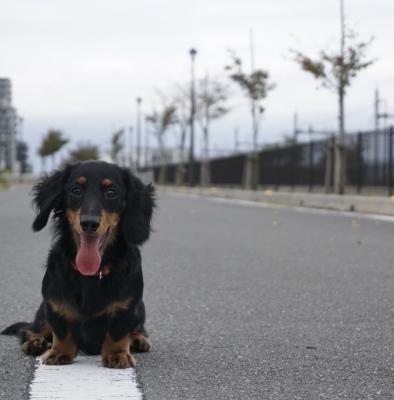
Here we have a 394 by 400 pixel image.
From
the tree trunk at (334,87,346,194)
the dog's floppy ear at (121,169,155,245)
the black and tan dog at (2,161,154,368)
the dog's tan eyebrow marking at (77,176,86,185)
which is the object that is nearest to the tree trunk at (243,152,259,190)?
the tree trunk at (334,87,346,194)

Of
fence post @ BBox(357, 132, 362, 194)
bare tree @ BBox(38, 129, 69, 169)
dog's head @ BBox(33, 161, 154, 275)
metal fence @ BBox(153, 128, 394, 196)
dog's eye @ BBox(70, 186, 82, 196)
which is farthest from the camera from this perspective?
bare tree @ BBox(38, 129, 69, 169)

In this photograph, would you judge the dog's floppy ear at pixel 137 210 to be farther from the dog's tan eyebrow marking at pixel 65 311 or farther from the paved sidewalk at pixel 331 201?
the paved sidewalk at pixel 331 201

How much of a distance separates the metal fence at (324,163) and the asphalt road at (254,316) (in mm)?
11745

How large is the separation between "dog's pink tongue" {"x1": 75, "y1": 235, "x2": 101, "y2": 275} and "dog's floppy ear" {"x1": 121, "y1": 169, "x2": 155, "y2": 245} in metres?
0.23

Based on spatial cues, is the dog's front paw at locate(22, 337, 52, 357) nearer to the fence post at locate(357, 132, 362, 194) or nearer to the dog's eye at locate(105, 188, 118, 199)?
the dog's eye at locate(105, 188, 118, 199)

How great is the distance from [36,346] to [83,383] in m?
0.69

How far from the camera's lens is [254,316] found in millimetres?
5703

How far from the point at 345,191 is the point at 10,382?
23.7 meters

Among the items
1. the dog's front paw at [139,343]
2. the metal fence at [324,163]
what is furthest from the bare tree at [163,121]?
the dog's front paw at [139,343]

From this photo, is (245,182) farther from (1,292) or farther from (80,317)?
(80,317)

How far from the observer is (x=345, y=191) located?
26688 mm

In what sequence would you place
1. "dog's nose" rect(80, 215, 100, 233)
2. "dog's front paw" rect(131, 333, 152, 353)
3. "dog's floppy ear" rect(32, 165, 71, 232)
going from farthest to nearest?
"dog's front paw" rect(131, 333, 152, 353), "dog's floppy ear" rect(32, 165, 71, 232), "dog's nose" rect(80, 215, 100, 233)

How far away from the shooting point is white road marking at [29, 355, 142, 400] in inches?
136

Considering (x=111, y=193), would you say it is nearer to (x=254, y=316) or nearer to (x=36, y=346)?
(x=36, y=346)
